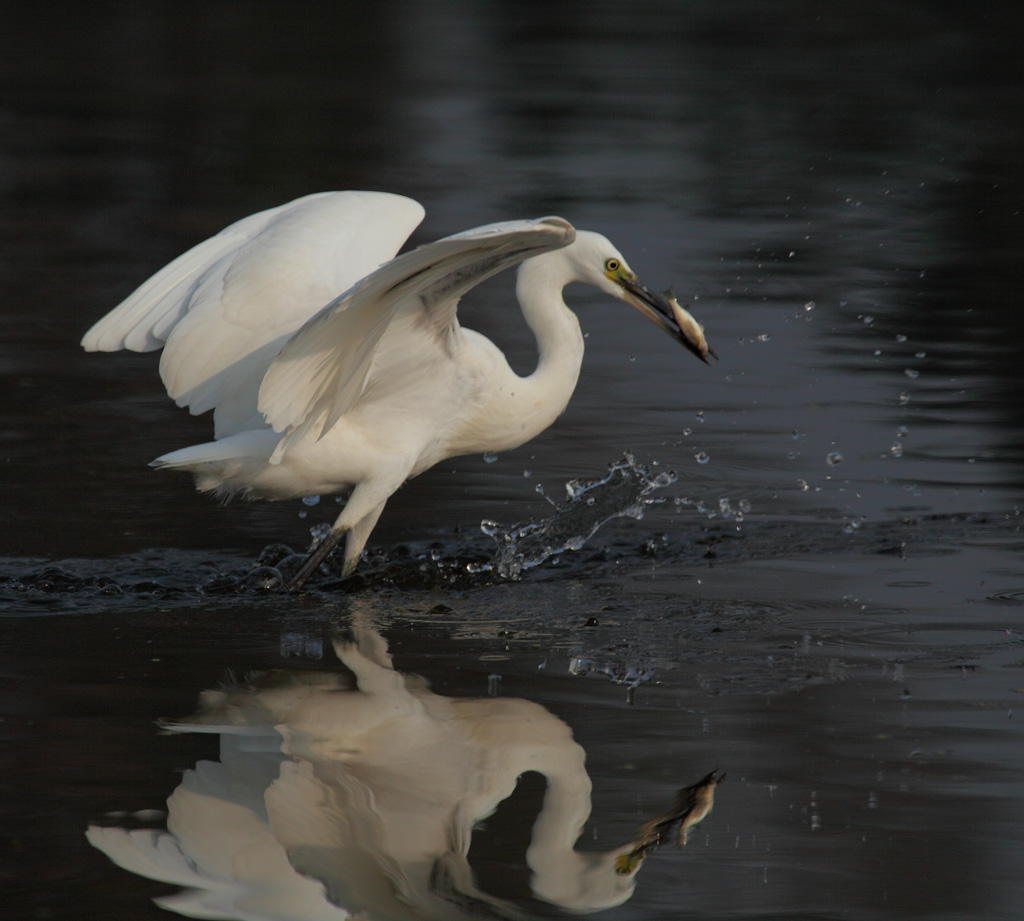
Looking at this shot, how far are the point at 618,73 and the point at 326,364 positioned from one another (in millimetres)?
19759

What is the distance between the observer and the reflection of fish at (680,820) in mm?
3988

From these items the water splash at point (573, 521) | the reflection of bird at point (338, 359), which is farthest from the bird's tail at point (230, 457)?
the water splash at point (573, 521)

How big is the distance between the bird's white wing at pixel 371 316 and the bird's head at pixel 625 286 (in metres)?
0.76

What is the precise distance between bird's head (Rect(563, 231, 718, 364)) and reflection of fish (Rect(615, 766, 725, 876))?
2.58 m

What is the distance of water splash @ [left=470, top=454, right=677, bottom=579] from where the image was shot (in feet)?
22.2

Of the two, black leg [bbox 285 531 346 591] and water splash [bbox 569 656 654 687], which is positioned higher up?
water splash [bbox 569 656 654 687]

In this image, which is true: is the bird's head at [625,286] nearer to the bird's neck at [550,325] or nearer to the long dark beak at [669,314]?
the long dark beak at [669,314]

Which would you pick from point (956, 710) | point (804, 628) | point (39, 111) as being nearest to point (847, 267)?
point (804, 628)

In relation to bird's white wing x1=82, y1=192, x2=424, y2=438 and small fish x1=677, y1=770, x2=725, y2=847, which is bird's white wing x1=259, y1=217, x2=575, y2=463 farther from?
small fish x1=677, y1=770, x2=725, y2=847

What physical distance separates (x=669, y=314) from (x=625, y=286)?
23 cm

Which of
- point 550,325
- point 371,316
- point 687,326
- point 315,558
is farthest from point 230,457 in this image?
point 687,326

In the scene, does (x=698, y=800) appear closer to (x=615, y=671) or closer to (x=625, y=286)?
(x=615, y=671)

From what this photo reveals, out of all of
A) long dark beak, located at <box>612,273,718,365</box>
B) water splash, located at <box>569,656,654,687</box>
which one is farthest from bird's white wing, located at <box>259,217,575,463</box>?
water splash, located at <box>569,656,654,687</box>

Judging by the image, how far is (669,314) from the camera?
666cm
